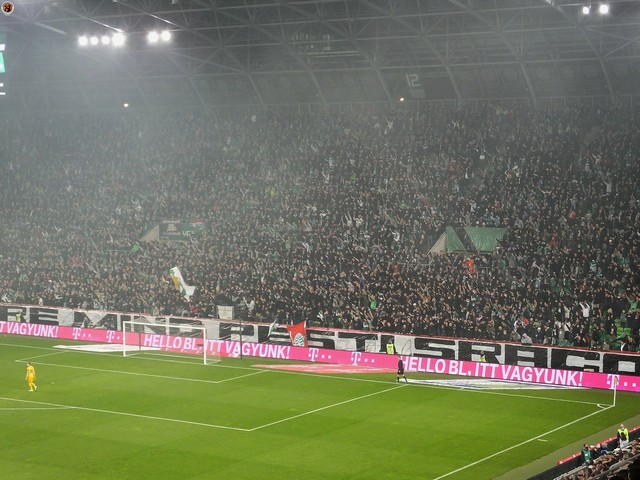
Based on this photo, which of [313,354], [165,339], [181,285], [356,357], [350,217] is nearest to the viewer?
[356,357]

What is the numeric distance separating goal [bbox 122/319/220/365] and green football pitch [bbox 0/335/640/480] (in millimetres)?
2626

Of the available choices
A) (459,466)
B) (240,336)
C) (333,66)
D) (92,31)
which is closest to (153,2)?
(92,31)

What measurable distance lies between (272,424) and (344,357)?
1138cm

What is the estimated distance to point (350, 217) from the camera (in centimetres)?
5234

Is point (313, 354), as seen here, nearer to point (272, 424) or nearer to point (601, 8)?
point (272, 424)

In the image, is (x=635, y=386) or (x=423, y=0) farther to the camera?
(x=423, y=0)

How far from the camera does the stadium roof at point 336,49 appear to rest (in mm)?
46312

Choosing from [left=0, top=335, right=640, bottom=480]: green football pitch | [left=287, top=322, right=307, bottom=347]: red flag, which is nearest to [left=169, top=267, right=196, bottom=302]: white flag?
[left=0, top=335, right=640, bottom=480]: green football pitch

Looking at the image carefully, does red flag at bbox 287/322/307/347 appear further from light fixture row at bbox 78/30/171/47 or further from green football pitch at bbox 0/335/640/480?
light fixture row at bbox 78/30/171/47

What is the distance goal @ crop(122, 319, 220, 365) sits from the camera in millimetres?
46062

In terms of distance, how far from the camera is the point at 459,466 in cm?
2764

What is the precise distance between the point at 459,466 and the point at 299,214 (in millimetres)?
28367

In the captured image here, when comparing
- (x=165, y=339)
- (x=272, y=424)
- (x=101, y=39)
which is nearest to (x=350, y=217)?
(x=165, y=339)

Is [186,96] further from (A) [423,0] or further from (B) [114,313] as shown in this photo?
(A) [423,0]
